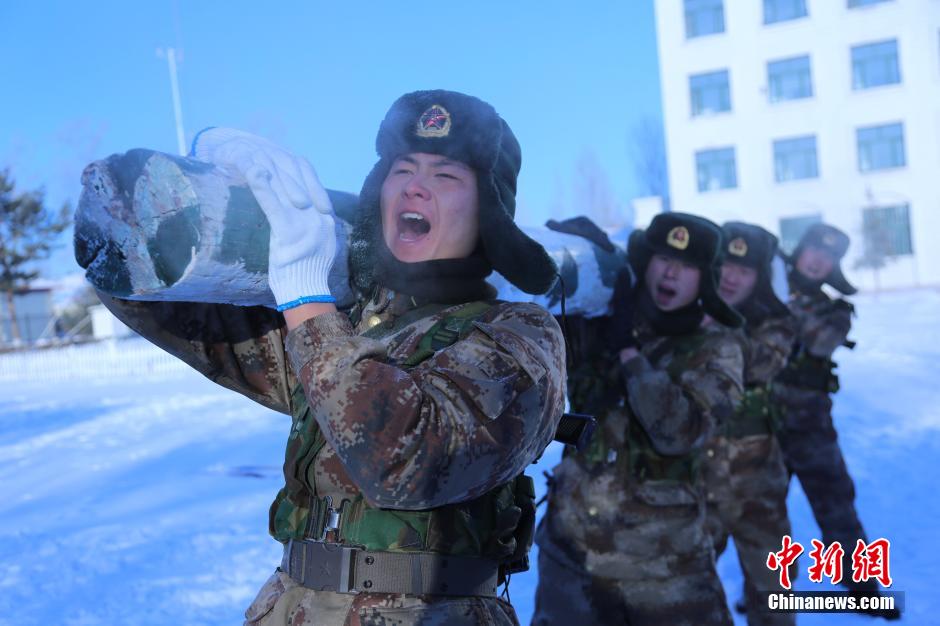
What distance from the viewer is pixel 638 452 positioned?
3.30 metres

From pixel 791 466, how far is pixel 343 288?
4.45m

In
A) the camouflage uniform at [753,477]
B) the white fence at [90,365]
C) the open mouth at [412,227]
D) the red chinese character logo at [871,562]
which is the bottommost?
the red chinese character logo at [871,562]

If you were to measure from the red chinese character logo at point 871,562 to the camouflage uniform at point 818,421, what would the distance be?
0.05m

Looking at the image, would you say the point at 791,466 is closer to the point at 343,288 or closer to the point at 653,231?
the point at 653,231

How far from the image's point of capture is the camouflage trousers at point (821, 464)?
16.5ft

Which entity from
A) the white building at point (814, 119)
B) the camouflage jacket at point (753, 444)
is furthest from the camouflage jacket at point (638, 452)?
the white building at point (814, 119)

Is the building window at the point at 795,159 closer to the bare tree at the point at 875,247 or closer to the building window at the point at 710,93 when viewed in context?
the building window at the point at 710,93

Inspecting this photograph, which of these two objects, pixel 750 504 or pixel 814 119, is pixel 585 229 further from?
pixel 814 119

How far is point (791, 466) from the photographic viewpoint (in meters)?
5.40

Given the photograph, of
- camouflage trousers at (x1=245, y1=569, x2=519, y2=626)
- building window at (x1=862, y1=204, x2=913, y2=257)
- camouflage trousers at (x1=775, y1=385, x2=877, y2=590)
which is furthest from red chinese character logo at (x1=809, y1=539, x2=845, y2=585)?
building window at (x1=862, y1=204, x2=913, y2=257)

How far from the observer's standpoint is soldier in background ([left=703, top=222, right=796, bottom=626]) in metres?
4.21

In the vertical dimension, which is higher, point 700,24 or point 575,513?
point 700,24

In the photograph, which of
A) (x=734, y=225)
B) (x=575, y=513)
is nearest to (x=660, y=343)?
(x=575, y=513)

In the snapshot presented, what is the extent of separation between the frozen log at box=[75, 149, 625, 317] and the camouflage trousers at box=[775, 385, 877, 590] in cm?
455
